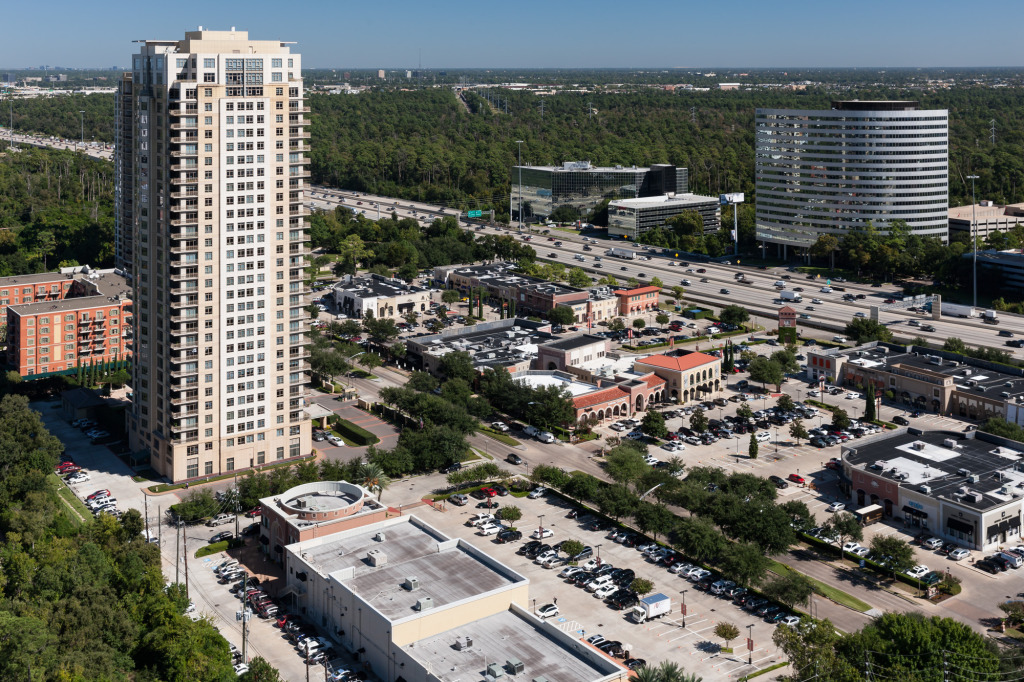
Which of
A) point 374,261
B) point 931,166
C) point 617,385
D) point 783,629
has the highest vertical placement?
point 931,166

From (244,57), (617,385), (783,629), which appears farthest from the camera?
(617,385)

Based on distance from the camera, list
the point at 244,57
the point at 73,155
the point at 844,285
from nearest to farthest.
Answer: the point at 244,57
the point at 844,285
the point at 73,155

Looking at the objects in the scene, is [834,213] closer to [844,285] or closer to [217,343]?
[844,285]

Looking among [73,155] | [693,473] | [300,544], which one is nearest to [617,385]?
[693,473]

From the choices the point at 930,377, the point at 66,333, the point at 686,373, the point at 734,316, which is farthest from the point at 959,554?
the point at 66,333

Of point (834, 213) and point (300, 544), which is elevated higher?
point (834, 213)

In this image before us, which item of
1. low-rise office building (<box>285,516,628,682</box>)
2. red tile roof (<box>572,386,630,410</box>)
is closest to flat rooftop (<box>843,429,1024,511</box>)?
red tile roof (<box>572,386,630,410</box>)

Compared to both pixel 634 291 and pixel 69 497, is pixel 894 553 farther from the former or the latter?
pixel 634 291
